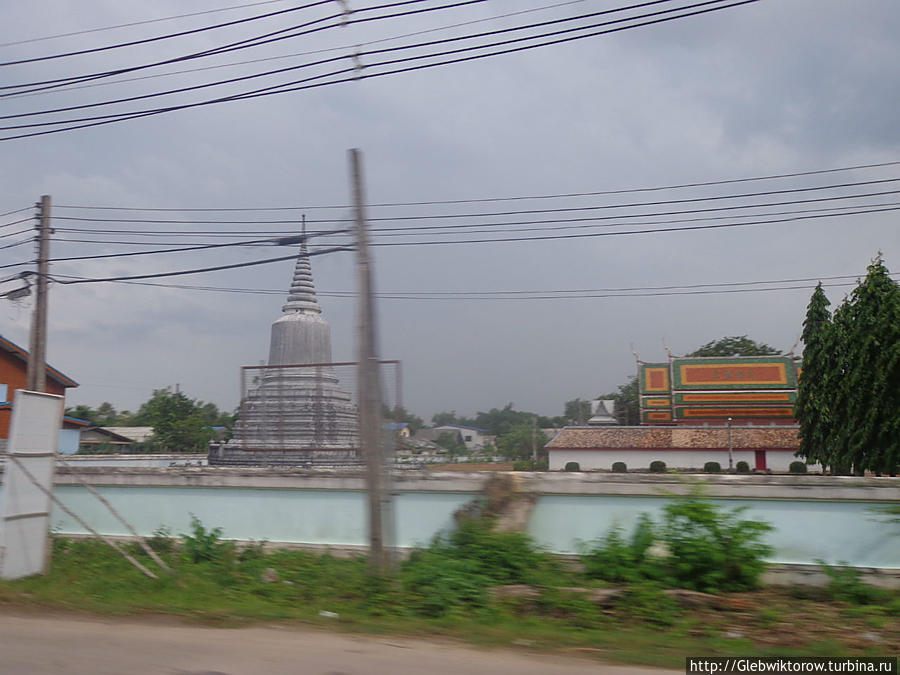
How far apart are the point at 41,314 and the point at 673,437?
115ft

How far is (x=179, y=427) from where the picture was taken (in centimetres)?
4044

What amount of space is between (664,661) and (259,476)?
6990 mm

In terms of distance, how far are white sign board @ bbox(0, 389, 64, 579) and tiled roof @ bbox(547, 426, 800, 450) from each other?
35593 mm

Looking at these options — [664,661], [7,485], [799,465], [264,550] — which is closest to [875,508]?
[664,661]

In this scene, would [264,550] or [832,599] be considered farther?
[264,550]

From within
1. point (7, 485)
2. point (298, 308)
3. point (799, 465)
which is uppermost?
point (298, 308)

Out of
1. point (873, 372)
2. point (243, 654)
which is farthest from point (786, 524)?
point (873, 372)

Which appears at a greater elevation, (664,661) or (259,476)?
(259,476)

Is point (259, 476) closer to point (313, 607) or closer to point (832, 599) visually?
point (313, 607)

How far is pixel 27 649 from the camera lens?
580 centimetres

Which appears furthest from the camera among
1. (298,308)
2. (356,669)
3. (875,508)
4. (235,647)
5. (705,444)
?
(705,444)

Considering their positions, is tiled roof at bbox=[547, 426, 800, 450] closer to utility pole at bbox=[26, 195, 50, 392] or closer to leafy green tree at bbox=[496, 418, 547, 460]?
leafy green tree at bbox=[496, 418, 547, 460]

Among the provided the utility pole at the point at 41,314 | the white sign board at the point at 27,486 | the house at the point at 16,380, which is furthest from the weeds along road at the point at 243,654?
the house at the point at 16,380

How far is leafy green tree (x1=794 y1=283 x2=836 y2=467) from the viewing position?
24.7 m
